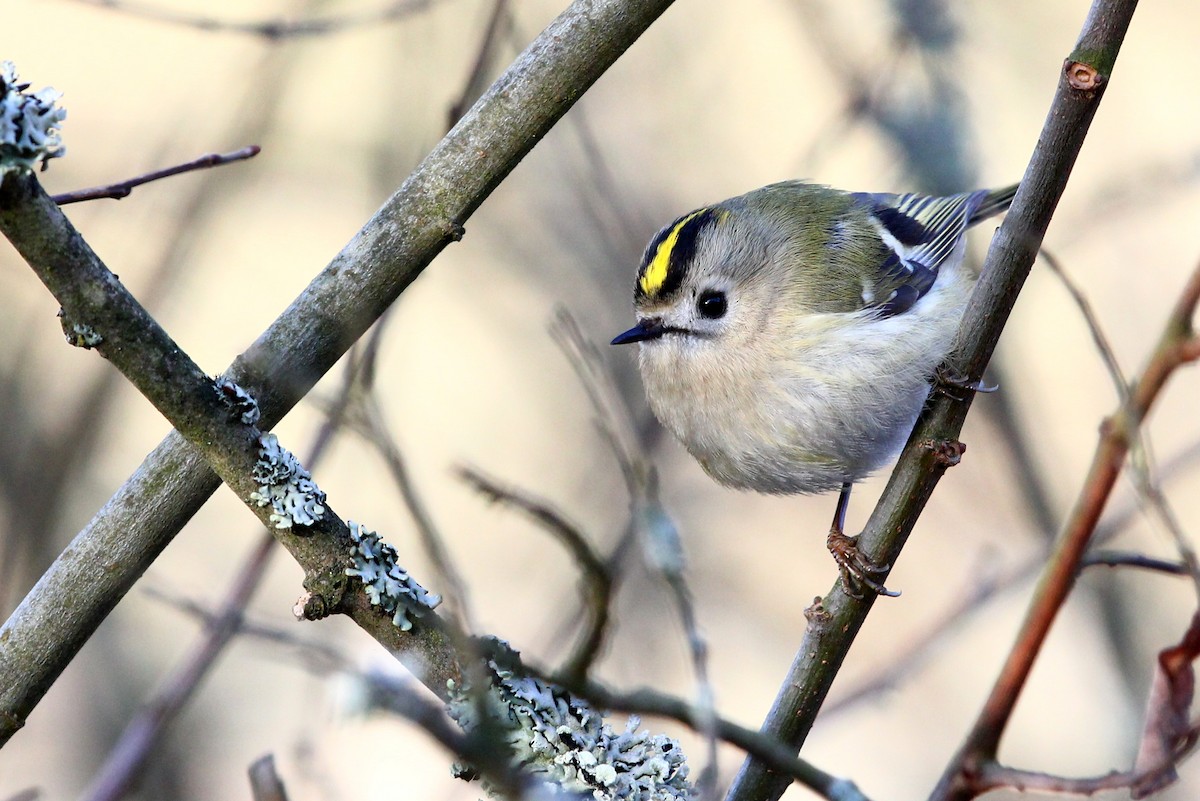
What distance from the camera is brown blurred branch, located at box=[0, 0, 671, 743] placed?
44.0 inches

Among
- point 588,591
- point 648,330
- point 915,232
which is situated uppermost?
point 915,232

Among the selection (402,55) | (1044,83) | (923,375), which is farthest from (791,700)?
(1044,83)

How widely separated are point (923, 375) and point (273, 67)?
201cm

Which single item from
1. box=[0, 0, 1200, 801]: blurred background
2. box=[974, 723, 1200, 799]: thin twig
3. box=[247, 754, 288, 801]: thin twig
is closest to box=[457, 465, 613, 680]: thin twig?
box=[247, 754, 288, 801]: thin twig

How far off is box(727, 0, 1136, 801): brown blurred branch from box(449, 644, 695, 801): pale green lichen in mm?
141

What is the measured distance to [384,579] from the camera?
1059 millimetres

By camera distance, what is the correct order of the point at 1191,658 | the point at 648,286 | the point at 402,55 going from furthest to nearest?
the point at 402,55 < the point at 648,286 < the point at 1191,658

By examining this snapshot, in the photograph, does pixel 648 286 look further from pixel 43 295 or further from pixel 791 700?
pixel 43 295

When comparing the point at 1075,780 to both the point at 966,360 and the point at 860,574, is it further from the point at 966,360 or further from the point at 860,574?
the point at 966,360

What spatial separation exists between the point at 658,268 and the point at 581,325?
0.69m

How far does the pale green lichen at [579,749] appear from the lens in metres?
1.10

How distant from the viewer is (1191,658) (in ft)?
3.17

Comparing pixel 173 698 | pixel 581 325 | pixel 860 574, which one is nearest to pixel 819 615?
pixel 860 574

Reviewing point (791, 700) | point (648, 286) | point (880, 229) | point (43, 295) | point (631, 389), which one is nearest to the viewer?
point (791, 700)
